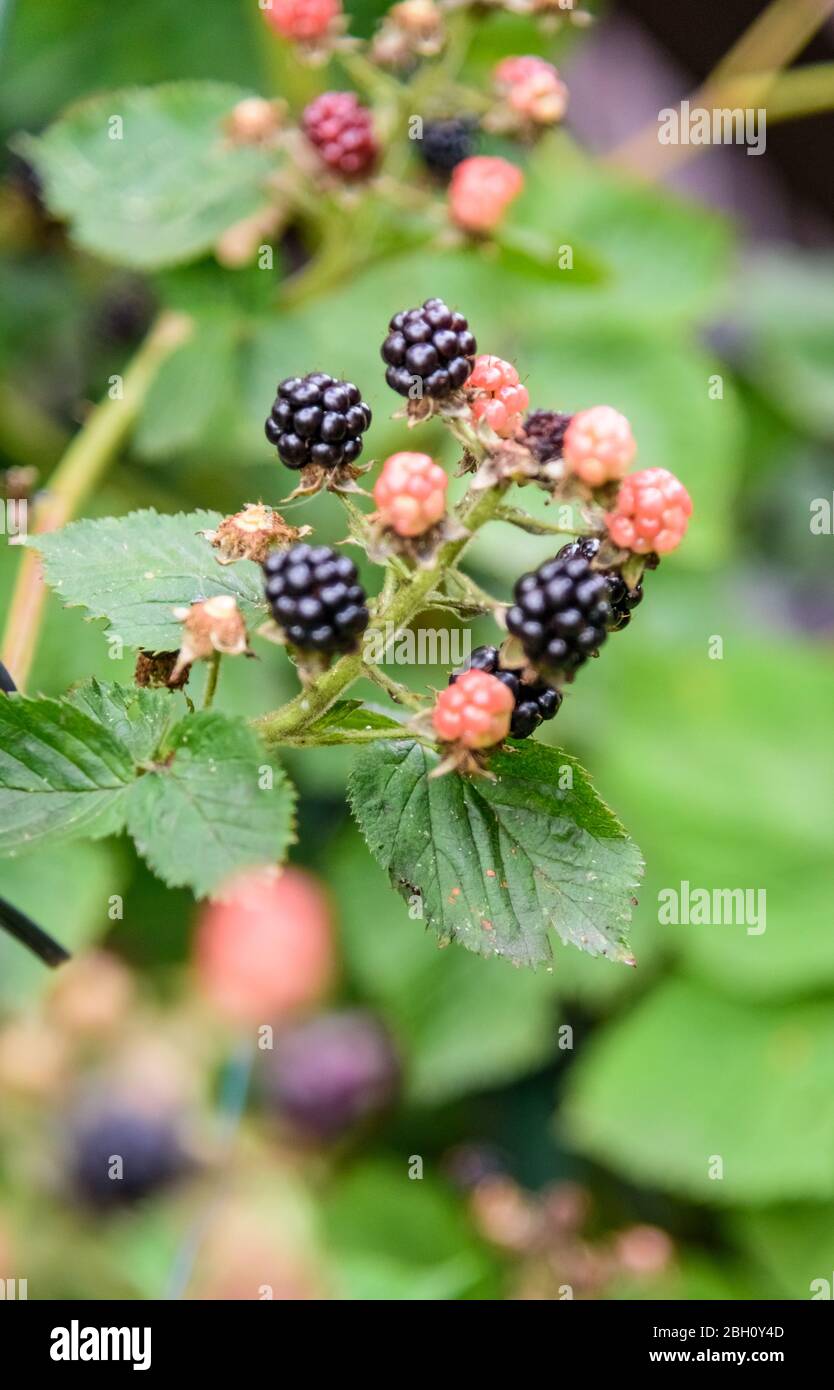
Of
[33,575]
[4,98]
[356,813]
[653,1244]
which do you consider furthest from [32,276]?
[653,1244]

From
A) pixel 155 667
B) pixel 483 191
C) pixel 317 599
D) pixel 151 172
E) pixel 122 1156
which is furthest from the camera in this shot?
pixel 122 1156

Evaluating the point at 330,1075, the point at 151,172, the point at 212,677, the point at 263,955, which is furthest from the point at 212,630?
the point at 330,1075

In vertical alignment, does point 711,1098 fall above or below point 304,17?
below

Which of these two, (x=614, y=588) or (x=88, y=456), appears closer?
(x=614, y=588)

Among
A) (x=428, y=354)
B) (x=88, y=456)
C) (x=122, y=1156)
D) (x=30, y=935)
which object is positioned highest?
(x=88, y=456)

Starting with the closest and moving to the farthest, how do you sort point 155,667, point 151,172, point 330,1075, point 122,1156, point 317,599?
point 317,599
point 155,667
point 151,172
point 122,1156
point 330,1075

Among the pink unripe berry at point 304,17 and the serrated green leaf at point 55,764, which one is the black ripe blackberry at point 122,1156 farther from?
the pink unripe berry at point 304,17

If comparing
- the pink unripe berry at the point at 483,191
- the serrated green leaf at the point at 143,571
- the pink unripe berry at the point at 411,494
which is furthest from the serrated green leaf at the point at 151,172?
the pink unripe berry at the point at 411,494

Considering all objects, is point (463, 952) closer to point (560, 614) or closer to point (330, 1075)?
point (330, 1075)
